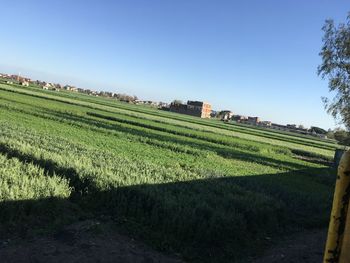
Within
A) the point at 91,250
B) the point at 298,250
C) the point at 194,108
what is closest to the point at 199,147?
the point at 298,250

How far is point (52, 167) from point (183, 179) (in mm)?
4091

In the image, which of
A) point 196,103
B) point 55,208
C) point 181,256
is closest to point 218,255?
point 181,256

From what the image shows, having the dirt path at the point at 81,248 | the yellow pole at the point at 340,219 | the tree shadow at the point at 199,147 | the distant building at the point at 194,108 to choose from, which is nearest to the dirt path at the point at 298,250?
the dirt path at the point at 81,248

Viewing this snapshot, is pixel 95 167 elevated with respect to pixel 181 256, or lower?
elevated

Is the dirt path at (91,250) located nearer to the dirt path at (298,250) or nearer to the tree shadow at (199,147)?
the dirt path at (298,250)

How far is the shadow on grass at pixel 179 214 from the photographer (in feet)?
25.7

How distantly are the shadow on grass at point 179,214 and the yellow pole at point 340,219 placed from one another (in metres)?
6.22

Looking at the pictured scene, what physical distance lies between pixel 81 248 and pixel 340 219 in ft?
19.3

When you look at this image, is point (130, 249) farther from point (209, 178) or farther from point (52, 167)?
point (209, 178)

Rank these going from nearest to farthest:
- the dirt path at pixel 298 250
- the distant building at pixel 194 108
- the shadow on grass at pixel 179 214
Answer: the shadow on grass at pixel 179 214 < the dirt path at pixel 298 250 < the distant building at pixel 194 108

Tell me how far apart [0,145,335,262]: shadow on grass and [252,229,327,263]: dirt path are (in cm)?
40

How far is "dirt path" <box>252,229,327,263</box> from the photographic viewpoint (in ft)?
26.1

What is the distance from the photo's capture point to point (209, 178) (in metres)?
14.1

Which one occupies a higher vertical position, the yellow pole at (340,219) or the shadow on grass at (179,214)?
the yellow pole at (340,219)
